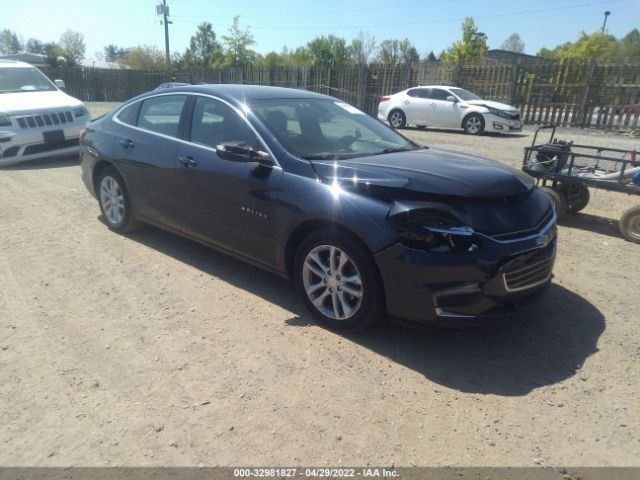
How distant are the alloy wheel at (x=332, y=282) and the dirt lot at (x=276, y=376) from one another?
205 millimetres

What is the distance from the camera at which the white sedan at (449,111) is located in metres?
14.9

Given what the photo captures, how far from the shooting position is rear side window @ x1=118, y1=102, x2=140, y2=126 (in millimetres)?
5223

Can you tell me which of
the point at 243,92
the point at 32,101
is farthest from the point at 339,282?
the point at 32,101

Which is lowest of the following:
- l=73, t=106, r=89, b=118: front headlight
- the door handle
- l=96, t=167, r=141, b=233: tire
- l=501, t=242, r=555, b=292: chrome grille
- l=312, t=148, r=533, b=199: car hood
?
l=96, t=167, r=141, b=233: tire

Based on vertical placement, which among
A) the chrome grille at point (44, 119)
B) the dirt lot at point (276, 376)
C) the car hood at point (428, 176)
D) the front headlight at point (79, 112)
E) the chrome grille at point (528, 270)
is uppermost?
the car hood at point (428, 176)

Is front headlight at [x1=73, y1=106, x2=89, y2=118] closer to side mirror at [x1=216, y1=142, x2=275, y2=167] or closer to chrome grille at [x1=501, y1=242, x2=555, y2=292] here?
side mirror at [x1=216, y1=142, x2=275, y2=167]

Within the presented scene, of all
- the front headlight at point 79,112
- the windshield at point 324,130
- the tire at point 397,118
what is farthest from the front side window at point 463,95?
the windshield at point 324,130

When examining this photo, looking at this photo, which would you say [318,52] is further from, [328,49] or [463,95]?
[463,95]

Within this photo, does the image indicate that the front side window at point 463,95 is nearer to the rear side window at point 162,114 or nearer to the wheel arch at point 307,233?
the rear side window at point 162,114

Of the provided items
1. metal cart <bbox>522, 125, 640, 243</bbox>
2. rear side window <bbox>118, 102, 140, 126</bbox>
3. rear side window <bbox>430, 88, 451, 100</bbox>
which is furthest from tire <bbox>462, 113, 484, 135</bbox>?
rear side window <bbox>118, 102, 140, 126</bbox>

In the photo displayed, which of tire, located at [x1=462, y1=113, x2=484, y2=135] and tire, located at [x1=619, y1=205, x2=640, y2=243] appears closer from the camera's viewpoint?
tire, located at [x1=619, y1=205, x2=640, y2=243]

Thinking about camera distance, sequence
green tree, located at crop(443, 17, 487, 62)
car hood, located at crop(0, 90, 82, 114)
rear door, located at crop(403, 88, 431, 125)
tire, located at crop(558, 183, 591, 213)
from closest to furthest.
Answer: tire, located at crop(558, 183, 591, 213)
car hood, located at crop(0, 90, 82, 114)
rear door, located at crop(403, 88, 431, 125)
green tree, located at crop(443, 17, 487, 62)

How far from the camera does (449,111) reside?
51.1 ft

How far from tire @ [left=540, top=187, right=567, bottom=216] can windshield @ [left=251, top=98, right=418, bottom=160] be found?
2.63 m
